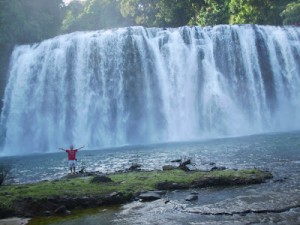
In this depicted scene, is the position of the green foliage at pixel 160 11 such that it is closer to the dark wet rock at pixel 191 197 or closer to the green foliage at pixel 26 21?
the green foliage at pixel 26 21

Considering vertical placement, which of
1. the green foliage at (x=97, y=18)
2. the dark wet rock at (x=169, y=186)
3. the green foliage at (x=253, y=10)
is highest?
the green foliage at (x=97, y=18)

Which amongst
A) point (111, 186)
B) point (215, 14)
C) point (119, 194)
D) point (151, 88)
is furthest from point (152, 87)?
point (119, 194)

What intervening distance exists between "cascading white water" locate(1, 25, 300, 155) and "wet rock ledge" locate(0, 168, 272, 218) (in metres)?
20.5

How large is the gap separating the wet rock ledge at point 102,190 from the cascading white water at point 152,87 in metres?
20.5

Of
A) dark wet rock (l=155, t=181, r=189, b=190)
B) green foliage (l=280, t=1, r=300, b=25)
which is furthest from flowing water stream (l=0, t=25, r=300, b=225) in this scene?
dark wet rock (l=155, t=181, r=189, b=190)

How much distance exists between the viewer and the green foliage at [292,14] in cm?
4097

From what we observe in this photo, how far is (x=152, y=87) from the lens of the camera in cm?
3431

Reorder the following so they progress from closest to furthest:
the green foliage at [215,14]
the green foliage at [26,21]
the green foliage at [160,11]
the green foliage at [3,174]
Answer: the green foliage at [3,174], the green foliage at [26,21], the green foliage at [215,14], the green foliage at [160,11]

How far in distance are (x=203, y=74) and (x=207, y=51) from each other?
220 centimetres

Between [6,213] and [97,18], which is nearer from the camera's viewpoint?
[6,213]

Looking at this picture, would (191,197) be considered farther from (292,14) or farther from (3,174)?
(292,14)

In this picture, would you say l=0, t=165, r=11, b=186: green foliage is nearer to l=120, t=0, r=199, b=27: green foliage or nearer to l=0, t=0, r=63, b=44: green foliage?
l=0, t=0, r=63, b=44: green foliage

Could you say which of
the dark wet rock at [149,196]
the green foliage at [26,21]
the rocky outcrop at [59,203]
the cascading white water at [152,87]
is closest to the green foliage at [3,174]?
the rocky outcrop at [59,203]

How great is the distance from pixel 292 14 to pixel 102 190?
37.1 metres
